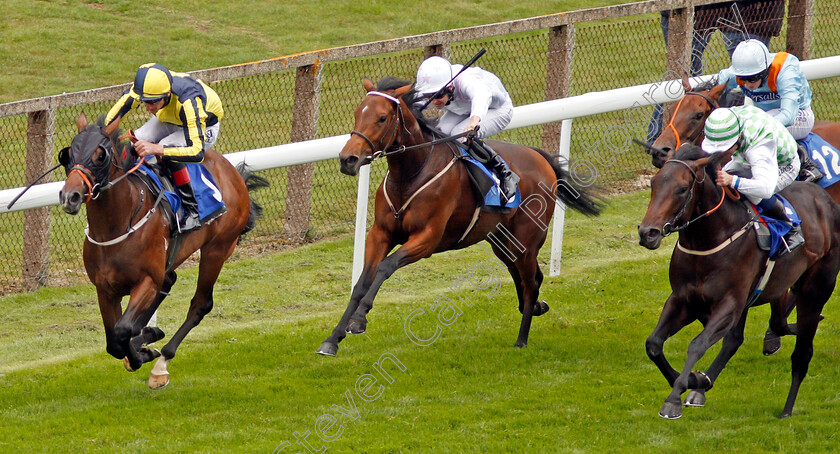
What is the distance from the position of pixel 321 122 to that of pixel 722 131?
20.6 ft

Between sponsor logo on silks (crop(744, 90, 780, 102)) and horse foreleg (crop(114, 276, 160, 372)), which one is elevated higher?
sponsor logo on silks (crop(744, 90, 780, 102))

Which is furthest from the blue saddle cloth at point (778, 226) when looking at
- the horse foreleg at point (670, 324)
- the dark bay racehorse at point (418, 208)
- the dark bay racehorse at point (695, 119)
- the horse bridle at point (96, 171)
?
the horse bridle at point (96, 171)

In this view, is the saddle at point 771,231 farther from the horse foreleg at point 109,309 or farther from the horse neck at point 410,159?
the horse foreleg at point 109,309

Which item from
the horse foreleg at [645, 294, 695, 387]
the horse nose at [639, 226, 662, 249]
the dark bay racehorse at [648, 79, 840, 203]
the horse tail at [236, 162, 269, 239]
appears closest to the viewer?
the horse nose at [639, 226, 662, 249]

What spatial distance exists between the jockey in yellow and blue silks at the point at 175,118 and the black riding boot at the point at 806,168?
361cm

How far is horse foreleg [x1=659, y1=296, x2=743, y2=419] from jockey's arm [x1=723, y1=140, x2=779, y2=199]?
1.82 feet

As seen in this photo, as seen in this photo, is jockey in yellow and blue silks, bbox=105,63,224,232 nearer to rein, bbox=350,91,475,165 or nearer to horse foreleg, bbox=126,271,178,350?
horse foreleg, bbox=126,271,178,350

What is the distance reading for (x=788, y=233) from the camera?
601 centimetres

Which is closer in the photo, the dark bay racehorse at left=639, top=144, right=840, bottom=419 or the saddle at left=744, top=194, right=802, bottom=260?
the dark bay racehorse at left=639, top=144, right=840, bottom=419

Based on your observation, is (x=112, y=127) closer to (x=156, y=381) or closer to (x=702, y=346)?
(x=156, y=381)

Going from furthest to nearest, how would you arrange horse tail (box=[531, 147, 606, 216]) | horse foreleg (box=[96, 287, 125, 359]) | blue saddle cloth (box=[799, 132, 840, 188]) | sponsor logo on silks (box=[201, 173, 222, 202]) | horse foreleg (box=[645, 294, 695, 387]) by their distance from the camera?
horse tail (box=[531, 147, 606, 216])
blue saddle cloth (box=[799, 132, 840, 188])
sponsor logo on silks (box=[201, 173, 222, 202])
horse foreleg (box=[96, 287, 125, 359])
horse foreleg (box=[645, 294, 695, 387])

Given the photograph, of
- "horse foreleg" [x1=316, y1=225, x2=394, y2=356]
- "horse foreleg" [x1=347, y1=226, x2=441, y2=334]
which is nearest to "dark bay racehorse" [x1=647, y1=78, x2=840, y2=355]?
"horse foreleg" [x1=347, y1=226, x2=441, y2=334]

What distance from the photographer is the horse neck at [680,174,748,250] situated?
18.8ft

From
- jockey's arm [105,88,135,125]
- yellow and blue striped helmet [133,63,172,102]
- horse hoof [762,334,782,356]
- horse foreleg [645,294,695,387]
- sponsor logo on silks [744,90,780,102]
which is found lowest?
horse hoof [762,334,782,356]
